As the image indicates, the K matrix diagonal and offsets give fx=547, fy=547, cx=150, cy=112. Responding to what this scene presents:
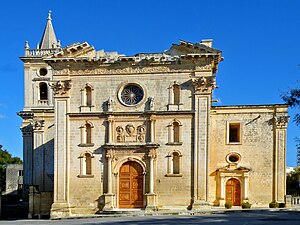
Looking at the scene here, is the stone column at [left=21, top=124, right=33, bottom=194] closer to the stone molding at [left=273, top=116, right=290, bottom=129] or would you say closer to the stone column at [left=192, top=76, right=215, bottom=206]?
the stone column at [left=192, top=76, right=215, bottom=206]

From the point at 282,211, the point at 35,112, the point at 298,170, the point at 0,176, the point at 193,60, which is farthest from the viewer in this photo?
the point at 0,176

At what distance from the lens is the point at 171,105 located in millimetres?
39812

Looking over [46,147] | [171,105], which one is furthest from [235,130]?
[46,147]

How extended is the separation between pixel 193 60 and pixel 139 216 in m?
11.8

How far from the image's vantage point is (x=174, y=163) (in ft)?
131

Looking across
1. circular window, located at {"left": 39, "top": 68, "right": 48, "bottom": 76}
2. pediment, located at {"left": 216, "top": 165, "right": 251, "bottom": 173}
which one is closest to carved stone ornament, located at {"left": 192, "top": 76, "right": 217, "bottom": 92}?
pediment, located at {"left": 216, "top": 165, "right": 251, "bottom": 173}

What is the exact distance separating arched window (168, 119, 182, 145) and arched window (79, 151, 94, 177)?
6041 mm

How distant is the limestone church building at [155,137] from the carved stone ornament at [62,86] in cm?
10

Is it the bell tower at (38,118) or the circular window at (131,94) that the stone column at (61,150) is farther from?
the bell tower at (38,118)

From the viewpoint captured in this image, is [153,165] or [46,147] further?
[46,147]

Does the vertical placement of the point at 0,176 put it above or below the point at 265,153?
below

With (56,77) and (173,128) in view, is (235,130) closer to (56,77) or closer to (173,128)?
(173,128)

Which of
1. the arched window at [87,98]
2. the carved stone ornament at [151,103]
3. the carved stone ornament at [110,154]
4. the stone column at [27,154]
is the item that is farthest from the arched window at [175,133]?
the stone column at [27,154]

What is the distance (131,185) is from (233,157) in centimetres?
794
